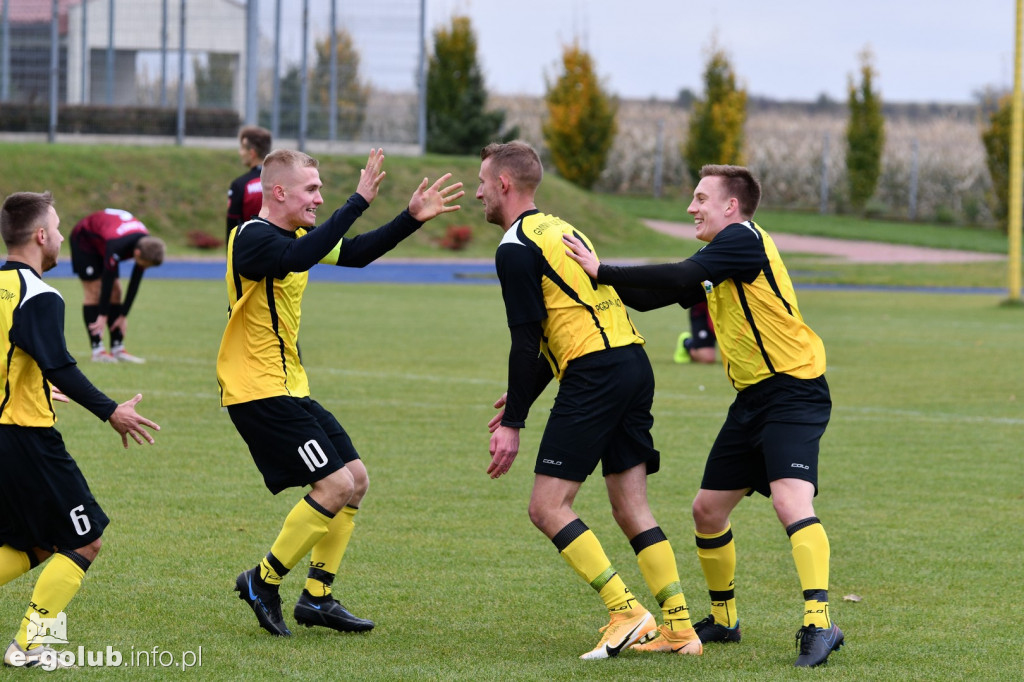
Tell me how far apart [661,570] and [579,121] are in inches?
1897

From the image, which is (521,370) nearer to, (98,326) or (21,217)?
(21,217)

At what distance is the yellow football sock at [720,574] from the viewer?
557 cm

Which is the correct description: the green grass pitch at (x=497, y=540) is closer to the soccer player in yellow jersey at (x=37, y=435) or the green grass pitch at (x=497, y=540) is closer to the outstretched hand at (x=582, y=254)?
the soccer player in yellow jersey at (x=37, y=435)

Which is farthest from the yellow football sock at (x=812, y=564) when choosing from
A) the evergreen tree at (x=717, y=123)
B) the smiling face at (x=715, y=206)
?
the evergreen tree at (x=717, y=123)

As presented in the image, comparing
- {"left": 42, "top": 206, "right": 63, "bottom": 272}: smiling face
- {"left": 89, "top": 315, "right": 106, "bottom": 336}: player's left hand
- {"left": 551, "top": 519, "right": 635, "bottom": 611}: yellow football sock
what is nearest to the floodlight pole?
{"left": 89, "top": 315, "right": 106, "bottom": 336}: player's left hand

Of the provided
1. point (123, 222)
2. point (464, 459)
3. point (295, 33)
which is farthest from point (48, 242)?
point (295, 33)

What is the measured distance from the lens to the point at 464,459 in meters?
9.53

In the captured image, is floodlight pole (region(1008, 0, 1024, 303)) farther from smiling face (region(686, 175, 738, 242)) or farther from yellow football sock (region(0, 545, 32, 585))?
yellow football sock (region(0, 545, 32, 585))

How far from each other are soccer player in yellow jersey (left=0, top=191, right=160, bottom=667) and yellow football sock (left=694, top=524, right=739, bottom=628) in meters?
2.43

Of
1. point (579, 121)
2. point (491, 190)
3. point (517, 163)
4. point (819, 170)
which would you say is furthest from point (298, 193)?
point (819, 170)

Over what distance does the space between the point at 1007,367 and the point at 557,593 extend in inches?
444

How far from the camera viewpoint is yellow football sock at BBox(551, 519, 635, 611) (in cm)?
527

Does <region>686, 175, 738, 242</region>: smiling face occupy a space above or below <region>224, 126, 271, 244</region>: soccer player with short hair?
below

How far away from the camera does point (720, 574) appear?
5.58 meters
